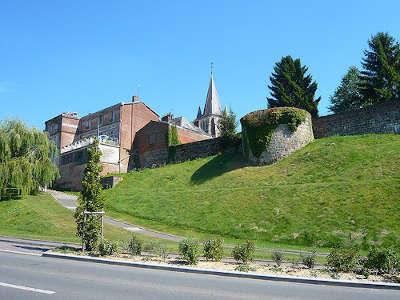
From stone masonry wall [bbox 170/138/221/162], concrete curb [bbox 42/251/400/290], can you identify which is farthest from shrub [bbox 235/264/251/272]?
stone masonry wall [bbox 170/138/221/162]

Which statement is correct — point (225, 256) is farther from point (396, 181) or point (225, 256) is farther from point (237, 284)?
point (396, 181)

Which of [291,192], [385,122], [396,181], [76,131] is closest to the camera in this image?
[396,181]

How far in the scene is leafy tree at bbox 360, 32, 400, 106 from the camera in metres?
46.8

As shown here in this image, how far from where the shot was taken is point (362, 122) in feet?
123

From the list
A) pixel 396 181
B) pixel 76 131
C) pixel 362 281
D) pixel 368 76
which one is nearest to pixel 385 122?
pixel 396 181

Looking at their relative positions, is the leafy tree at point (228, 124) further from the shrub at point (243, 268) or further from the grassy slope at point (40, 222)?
the shrub at point (243, 268)

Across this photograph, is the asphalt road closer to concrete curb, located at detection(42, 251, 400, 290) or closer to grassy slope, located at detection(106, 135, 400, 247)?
concrete curb, located at detection(42, 251, 400, 290)

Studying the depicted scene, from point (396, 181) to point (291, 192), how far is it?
6484 mm

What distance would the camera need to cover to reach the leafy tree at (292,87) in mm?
53781

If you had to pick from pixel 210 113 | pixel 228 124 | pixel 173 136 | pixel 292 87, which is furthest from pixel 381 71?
pixel 210 113

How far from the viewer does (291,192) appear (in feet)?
95.0

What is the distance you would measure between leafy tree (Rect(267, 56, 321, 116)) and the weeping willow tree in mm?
28490

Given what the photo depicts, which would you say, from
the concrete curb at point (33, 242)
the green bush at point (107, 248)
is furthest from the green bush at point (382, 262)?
the concrete curb at point (33, 242)

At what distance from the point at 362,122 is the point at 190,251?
2777 centimetres
